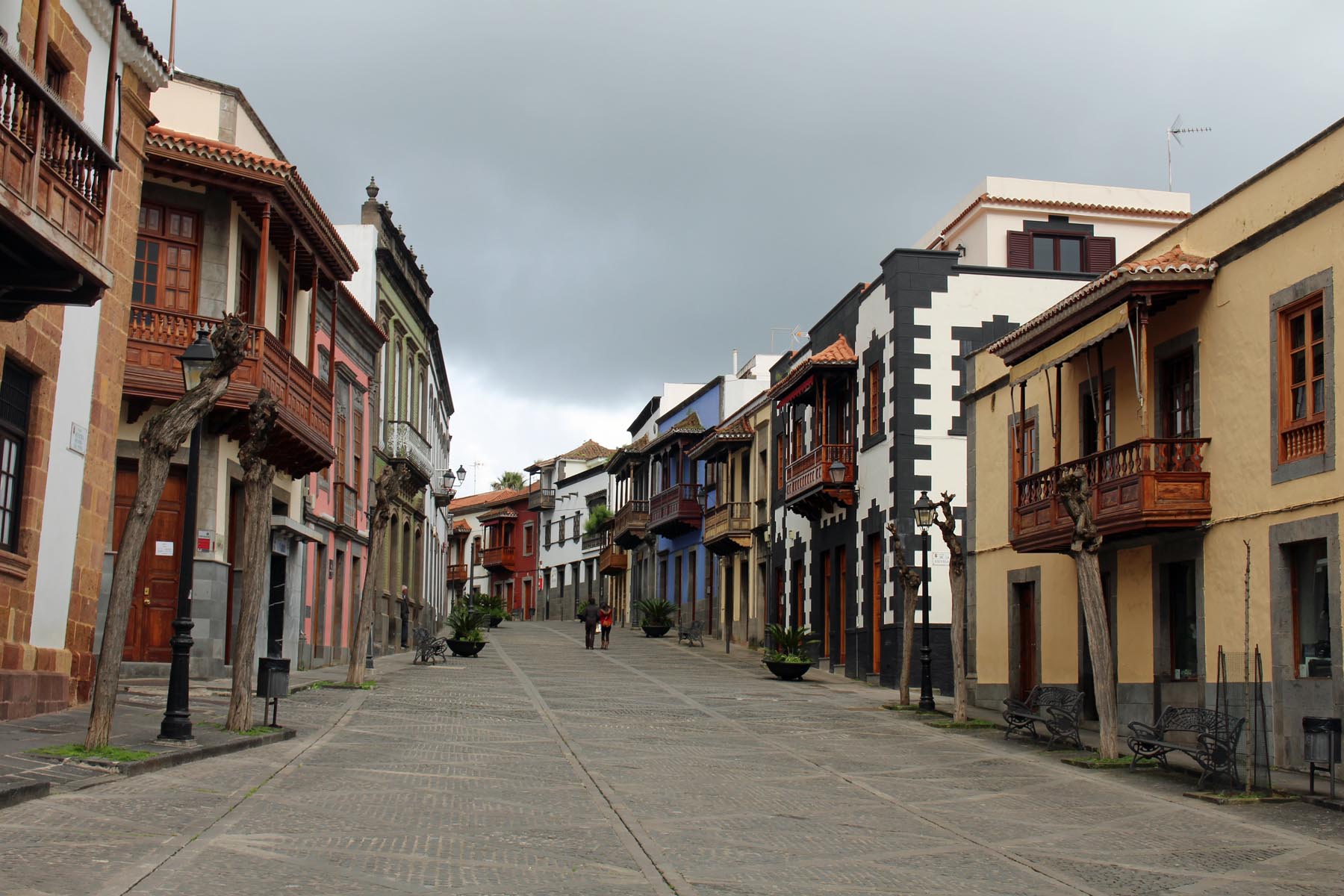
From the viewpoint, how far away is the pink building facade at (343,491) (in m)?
29.7

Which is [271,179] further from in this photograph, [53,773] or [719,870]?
[719,870]

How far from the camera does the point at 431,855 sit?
9289 millimetres

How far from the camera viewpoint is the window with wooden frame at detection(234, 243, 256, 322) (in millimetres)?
23234

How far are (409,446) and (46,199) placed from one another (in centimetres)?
3071

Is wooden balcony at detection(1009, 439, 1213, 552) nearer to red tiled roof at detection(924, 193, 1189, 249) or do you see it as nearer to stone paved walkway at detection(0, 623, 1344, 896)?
stone paved walkway at detection(0, 623, 1344, 896)

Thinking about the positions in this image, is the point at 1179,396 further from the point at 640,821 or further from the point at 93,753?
the point at 93,753

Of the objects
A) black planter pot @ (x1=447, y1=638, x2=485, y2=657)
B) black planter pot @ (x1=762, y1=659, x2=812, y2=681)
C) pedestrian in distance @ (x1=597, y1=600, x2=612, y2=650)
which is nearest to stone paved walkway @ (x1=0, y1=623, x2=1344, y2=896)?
black planter pot @ (x1=762, y1=659, x2=812, y2=681)

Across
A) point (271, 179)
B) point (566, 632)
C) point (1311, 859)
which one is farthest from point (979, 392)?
point (566, 632)

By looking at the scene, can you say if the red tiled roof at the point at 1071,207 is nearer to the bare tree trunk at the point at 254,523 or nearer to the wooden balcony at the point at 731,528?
the wooden balcony at the point at 731,528

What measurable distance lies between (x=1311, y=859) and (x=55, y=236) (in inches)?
419

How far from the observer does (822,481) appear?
3341 centimetres

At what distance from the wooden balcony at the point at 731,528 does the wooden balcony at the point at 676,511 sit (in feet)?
15.5

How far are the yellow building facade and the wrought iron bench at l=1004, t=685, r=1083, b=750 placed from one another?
3.93ft

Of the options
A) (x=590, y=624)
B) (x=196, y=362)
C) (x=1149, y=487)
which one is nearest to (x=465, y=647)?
(x=590, y=624)
